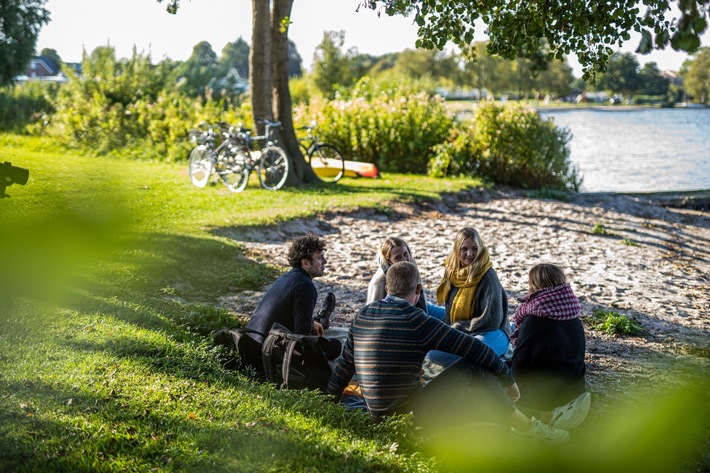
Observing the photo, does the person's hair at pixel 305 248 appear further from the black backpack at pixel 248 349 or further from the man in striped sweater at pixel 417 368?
the man in striped sweater at pixel 417 368

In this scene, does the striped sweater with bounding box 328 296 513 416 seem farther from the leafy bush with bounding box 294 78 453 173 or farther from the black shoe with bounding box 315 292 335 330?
the leafy bush with bounding box 294 78 453 173

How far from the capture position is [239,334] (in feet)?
19.3

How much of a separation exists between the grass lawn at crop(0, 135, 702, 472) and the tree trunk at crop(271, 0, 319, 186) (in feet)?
31.0

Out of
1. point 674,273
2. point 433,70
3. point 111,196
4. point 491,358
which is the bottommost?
point 674,273

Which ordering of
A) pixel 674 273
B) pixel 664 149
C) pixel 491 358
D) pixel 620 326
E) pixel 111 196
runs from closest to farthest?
pixel 111 196
pixel 491 358
pixel 620 326
pixel 674 273
pixel 664 149

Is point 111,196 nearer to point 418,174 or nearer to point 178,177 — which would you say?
point 178,177

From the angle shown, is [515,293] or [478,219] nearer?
[515,293]

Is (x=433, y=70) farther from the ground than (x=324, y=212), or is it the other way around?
(x=433, y=70)

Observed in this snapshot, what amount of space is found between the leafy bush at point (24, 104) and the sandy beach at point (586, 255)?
589 inches

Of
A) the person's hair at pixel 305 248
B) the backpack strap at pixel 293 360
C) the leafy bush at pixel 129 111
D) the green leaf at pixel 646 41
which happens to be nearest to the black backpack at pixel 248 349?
the backpack strap at pixel 293 360

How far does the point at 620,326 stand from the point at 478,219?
24.8ft

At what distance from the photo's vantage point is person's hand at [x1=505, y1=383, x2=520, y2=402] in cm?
497

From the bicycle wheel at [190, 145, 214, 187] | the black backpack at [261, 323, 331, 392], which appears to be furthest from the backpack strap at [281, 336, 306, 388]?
the bicycle wheel at [190, 145, 214, 187]

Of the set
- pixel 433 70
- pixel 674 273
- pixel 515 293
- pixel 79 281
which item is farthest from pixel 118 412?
pixel 433 70
